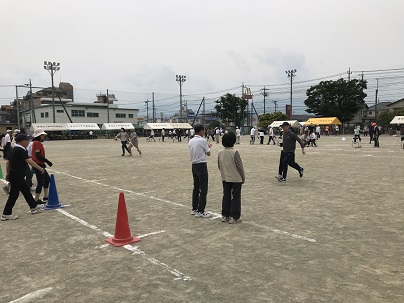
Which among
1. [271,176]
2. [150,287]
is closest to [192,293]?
[150,287]

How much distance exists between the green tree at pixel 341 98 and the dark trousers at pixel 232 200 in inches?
2361

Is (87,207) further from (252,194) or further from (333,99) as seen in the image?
(333,99)

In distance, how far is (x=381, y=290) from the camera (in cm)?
312

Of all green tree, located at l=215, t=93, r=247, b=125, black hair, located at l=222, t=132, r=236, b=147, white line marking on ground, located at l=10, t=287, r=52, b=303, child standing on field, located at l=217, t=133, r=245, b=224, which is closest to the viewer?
white line marking on ground, located at l=10, t=287, r=52, b=303

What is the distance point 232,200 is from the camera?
5402 mm

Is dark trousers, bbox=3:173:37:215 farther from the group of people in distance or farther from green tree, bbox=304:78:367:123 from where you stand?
green tree, bbox=304:78:367:123

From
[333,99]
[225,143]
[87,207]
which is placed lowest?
[87,207]

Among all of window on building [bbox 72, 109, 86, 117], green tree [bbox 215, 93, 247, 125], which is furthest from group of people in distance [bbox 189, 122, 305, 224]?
window on building [bbox 72, 109, 86, 117]

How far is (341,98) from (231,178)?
61.4m

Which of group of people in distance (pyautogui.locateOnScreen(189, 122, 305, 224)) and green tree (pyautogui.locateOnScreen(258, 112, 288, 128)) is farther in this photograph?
green tree (pyautogui.locateOnScreen(258, 112, 288, 128))

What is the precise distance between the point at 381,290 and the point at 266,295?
1145 millimetres

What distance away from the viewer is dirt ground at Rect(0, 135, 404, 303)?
316 centimetres

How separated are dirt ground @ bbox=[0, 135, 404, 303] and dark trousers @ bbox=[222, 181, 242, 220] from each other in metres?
0.24

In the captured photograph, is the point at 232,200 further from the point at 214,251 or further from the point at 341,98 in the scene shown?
the point at 341,98
